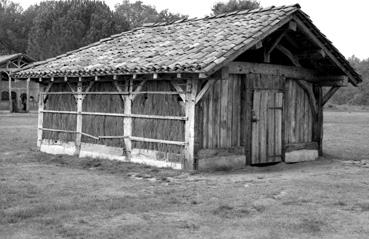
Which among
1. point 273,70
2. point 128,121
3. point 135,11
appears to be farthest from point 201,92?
point 135,11

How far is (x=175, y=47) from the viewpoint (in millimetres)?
14500

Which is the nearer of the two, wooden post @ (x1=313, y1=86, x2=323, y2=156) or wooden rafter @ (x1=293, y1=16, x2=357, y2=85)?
wooden rafter @ (x1=293, y1=16, x2=357, y2=85)

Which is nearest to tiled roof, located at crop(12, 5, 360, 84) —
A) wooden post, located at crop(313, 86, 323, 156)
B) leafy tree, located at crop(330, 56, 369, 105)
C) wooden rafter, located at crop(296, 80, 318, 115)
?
wooden rafter, located at crop(296, 80, 318, 115)

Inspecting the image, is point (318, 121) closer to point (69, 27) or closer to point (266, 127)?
point (266, 127)

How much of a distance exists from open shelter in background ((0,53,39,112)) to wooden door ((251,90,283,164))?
40455 mm

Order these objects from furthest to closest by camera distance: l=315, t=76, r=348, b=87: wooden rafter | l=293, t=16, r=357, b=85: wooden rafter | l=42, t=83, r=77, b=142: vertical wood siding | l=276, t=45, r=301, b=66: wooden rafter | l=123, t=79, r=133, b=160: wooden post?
l=42, t=83, r=77, b=142: vertical wood siding < l=315, t=76, r=348, b=87: wooden rafter < l=276, t=45, r=301, b=66: wooden rafter < l=123, t=79, r=133, b=160: wooden post < l=293, t=16, r=357, b=85: wooden rafter

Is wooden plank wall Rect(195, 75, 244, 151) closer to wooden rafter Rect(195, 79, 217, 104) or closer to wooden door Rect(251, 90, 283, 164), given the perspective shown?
wooden rafter Rect(195, 79, 217, 104)

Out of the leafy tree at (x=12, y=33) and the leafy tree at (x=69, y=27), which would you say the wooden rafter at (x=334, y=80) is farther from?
the leafy tree at (x=12, y=33)

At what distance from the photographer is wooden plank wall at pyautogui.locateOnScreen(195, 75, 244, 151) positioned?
1316 cm

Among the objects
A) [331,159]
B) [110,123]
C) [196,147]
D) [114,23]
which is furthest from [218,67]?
[114,23]

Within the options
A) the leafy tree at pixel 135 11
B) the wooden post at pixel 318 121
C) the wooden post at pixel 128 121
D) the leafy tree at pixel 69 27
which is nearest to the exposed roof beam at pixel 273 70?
the wooden post at pixel 318 121

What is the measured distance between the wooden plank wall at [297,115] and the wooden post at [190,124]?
3.86 metres

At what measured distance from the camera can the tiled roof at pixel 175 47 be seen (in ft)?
41.4

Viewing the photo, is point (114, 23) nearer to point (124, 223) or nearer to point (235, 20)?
point (235, 20)
